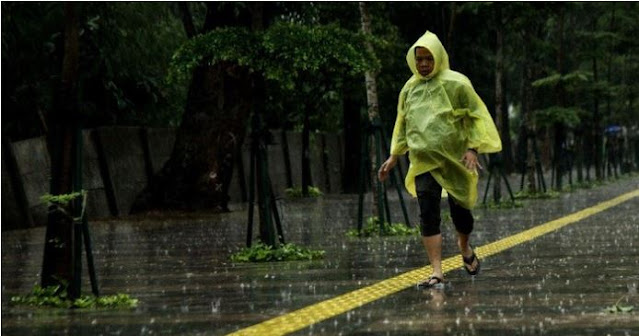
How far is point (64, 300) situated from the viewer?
8898mm

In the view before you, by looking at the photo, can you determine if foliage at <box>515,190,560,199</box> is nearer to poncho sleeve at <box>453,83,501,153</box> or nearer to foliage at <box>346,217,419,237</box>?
foliage at <box>346,217,419,237</box>

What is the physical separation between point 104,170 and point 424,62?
15567 mm

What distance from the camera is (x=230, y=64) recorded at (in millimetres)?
23766

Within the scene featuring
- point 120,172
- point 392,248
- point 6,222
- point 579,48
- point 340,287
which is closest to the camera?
point 340,287

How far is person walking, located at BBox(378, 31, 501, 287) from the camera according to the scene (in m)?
9.76

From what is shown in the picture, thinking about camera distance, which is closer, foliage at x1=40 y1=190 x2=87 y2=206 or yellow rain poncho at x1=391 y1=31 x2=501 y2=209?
foliage at x1=40 y1=190 x2=87 y2=206

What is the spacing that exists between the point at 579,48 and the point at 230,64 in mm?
15930

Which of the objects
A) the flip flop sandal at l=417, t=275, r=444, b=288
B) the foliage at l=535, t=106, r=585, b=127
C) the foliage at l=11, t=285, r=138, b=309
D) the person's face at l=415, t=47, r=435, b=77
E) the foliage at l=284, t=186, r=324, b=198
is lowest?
the foliage at l=284, t=186, r=324, b=198

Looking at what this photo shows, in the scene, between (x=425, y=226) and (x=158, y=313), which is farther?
(x=425, y=226)

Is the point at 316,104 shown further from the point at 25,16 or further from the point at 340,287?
the point at 340,287

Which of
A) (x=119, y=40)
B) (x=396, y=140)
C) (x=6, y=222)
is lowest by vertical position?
(x=6, y=222)

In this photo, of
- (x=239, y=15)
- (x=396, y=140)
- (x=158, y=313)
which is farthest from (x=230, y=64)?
(x=158, y=313)

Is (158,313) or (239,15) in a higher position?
(239,15)

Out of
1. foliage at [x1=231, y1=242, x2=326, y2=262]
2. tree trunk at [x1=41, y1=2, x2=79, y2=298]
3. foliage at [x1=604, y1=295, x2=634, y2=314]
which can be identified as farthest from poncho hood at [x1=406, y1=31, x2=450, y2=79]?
foliage at [x1=231, y1=242, x2=326, y2=262]
